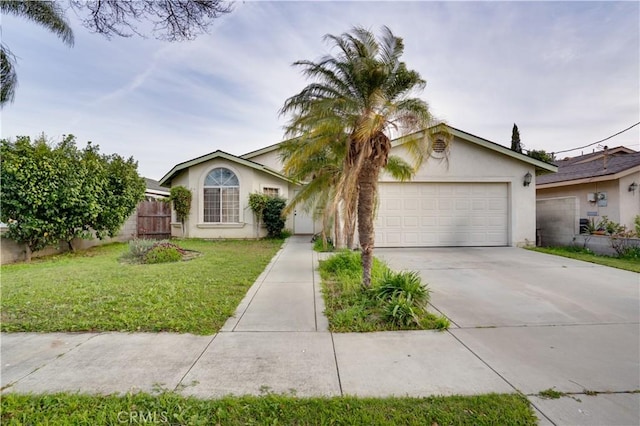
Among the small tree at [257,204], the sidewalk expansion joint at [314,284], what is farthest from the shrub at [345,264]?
the small tree at [257,204]

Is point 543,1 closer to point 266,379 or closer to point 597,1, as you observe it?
point 597,1

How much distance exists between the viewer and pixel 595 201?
12.6 m

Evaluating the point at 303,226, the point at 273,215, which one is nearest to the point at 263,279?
the point at 273,215

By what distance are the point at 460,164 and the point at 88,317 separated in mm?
12178

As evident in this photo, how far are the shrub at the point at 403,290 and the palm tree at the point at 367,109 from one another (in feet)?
2.14

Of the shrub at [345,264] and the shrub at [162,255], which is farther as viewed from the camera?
A: the shrub at [162,255]

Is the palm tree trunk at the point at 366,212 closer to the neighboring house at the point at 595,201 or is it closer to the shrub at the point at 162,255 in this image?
the shrub at the point at 162,255

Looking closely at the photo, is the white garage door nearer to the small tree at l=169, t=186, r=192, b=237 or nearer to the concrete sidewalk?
the concrete sidewalk

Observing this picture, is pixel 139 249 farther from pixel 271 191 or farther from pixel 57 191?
pixel 271 191

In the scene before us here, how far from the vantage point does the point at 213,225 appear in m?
14.9

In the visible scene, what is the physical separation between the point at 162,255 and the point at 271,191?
7.93 m

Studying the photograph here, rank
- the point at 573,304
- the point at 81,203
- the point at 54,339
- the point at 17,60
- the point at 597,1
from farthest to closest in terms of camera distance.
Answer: the point at 81,203 < the point at 597,1 < the point at 17,60 < the point at 573,304 < the point at 54,339

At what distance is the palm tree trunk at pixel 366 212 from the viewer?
5.60m

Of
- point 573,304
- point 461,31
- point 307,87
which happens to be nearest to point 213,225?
point 307,87
